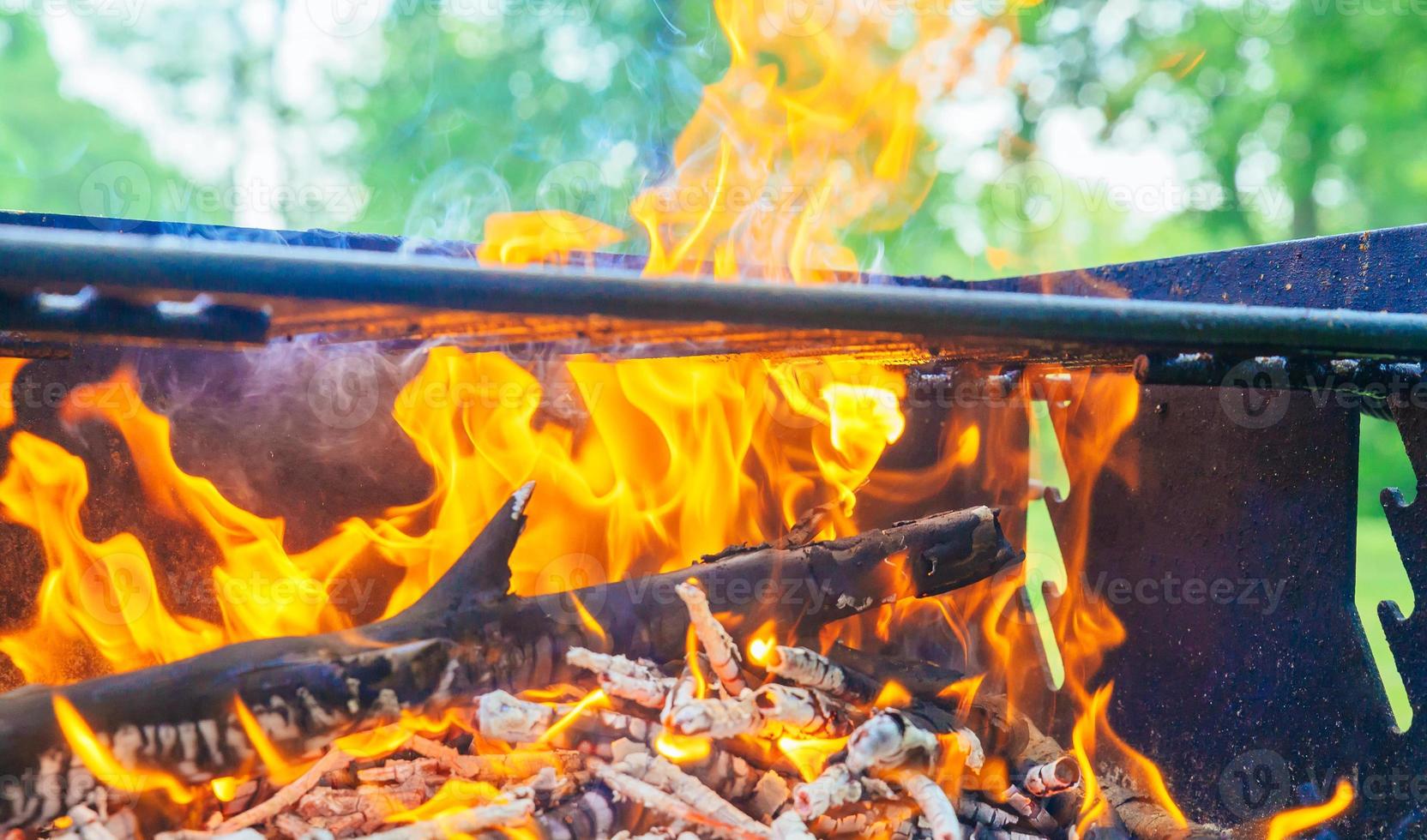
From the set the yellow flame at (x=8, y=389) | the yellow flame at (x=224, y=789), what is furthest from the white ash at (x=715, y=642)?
the yellow flame at (x=8, y=389)

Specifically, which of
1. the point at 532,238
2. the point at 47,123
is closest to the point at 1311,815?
the point at 532,238

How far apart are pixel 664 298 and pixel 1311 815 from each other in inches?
78.3

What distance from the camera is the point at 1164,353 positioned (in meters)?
1.70

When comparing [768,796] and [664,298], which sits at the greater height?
Result: [664,298]

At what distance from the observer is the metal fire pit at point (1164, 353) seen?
1.22m

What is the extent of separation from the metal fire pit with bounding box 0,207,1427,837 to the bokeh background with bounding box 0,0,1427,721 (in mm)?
8766

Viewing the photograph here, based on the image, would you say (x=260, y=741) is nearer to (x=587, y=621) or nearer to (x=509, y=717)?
(x=509, y=717)

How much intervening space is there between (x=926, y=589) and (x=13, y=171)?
1535cm

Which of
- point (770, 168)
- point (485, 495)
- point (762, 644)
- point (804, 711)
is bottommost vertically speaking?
point (804, 711)

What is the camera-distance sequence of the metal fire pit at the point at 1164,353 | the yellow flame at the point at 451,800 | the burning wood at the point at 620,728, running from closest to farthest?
1. the metal fire pit at the point at 1164,353
2. the burning wood at the point at 620,728
3. the yellow flame at the point at 451,800

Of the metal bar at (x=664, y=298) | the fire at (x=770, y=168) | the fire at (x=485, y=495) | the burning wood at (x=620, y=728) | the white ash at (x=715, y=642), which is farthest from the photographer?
the fire at (x=770, y=168)

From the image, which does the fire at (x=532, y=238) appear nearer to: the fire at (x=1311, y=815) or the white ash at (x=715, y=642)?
the white ash at (x=715, y=642)

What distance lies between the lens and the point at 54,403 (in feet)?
7.52

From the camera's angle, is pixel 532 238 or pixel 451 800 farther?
pixel 532 238
